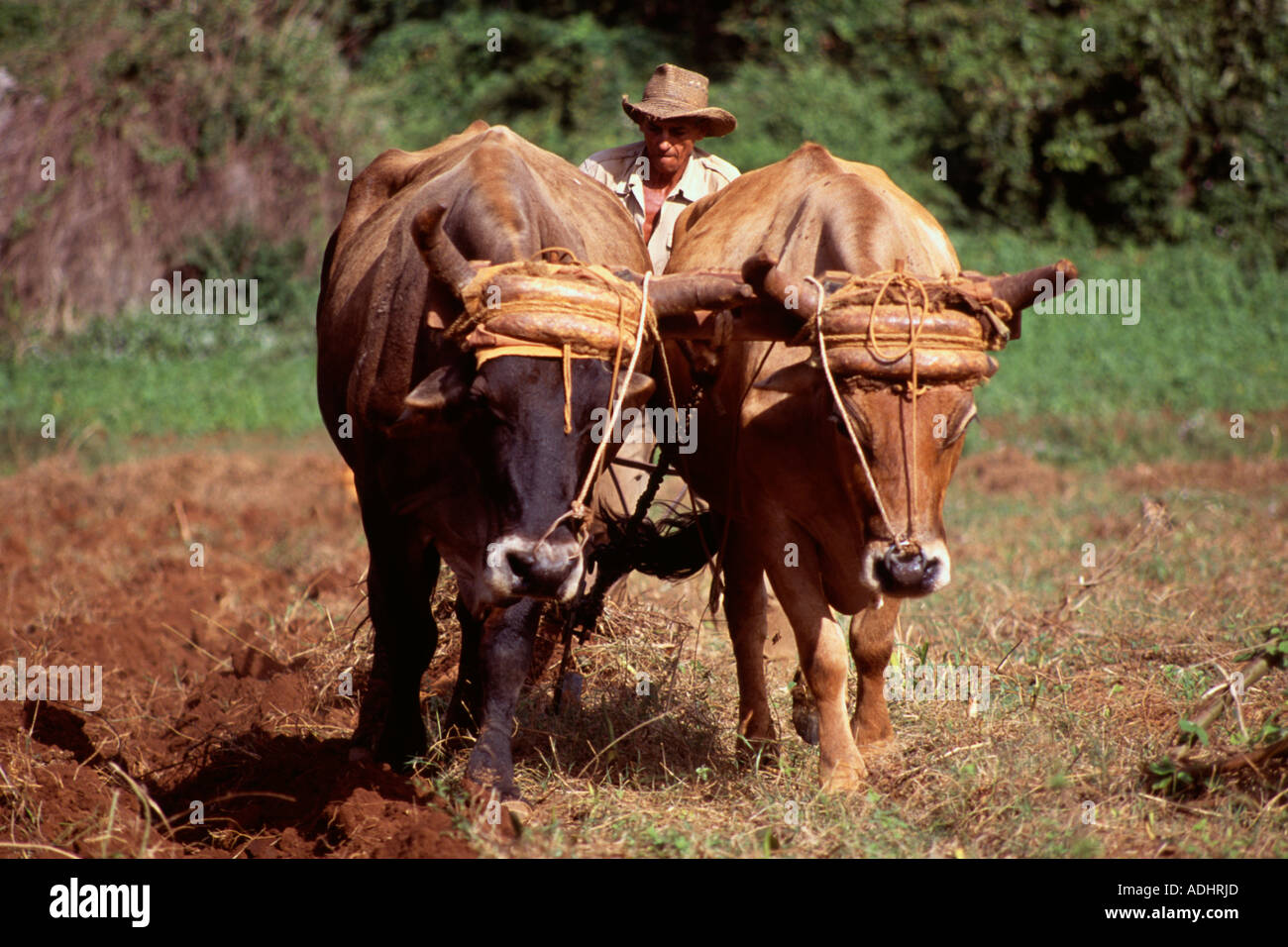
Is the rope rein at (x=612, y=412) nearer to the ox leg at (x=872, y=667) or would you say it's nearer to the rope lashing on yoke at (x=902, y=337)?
the rope lashing on yoke at (x=902, y=337)

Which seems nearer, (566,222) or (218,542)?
(566,222)

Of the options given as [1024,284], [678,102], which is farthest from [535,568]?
[678,102]

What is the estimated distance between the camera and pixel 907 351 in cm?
414

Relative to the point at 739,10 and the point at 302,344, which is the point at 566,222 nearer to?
the point at 302,344

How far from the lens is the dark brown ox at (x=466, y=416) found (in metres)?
3.97

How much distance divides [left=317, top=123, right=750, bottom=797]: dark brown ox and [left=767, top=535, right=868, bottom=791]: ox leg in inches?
34.6

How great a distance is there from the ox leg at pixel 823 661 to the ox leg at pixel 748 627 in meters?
0.43

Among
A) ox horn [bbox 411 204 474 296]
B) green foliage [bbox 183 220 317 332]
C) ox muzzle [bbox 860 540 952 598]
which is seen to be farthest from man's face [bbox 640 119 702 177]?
green foliage [bbox 183 220 317 332]

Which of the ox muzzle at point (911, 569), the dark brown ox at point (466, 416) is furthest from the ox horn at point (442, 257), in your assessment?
the ox muzzle at point (911, 569)

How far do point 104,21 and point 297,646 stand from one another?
45.4ft

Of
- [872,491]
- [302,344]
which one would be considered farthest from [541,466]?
[302,344]

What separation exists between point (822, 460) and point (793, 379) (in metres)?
0.30

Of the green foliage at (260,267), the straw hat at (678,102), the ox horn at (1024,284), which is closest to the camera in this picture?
the ox horn at (1024,284)

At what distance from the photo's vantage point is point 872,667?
4941 mm
